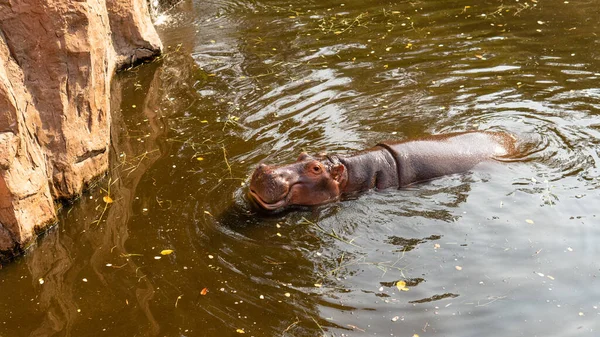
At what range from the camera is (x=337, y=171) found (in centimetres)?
657

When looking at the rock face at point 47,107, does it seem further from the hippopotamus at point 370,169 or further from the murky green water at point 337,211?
the hippopotamus at point 370,169

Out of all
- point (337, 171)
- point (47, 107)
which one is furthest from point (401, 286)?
point (47, 107)

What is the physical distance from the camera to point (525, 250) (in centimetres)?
581

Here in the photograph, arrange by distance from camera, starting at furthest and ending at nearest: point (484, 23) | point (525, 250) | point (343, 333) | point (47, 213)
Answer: point (484, 23) < point (47, 213) < point (525, 250) < point (343, 333)

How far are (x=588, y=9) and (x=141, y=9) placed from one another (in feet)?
21.6

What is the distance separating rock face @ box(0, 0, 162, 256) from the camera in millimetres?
5824

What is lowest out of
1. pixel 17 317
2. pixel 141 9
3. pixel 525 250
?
pixel 525 250

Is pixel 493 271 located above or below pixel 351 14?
below

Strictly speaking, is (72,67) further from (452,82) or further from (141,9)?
(452,82)

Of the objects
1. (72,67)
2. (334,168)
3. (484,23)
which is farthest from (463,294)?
(484,23)

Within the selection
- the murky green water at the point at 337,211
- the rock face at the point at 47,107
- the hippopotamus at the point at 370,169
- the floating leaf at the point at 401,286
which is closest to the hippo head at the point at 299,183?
the hippopotamus at the point at 370,169

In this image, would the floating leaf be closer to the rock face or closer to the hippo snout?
the hippo snout

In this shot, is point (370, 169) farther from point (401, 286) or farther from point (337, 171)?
point (401, 286)

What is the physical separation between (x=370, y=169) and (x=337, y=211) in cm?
54
